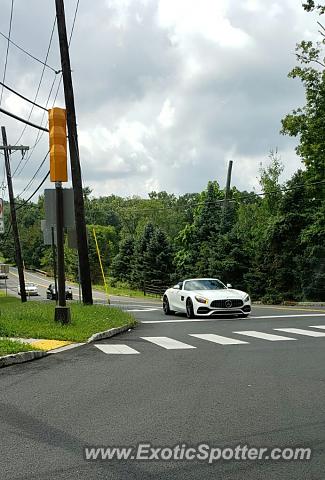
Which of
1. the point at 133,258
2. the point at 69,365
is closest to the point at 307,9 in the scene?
the point at 69,365

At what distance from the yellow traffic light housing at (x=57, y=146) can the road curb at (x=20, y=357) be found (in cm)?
521

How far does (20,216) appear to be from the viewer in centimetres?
15350

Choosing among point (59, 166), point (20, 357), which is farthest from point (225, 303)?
point (20, 357)

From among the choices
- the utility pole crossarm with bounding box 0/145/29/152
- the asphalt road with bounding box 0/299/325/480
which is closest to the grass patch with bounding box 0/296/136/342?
the asphalt road with bounding box 0/299/325/480

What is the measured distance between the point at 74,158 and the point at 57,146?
693cm

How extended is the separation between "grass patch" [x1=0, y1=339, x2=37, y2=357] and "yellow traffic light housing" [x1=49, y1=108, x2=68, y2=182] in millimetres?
4791

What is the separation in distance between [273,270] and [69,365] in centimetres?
2986

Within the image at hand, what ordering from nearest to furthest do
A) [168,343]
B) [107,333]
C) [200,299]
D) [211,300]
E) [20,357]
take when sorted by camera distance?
[20,357] < [168,343] < [107,333] < [211,300] < [200,299]

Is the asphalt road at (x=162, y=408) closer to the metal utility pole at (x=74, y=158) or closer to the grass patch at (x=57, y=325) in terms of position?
the grass patch at (x=57, y=325)

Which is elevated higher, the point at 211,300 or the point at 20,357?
the point at 211,300

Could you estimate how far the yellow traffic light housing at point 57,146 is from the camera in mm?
14047

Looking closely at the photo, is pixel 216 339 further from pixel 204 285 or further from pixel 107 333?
pixel 204 285

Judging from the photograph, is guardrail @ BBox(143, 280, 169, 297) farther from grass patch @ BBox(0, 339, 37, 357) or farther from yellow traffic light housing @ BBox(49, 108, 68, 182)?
grass patch @ BBox(0, 339, 37, 357)

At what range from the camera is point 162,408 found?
20.5ft
